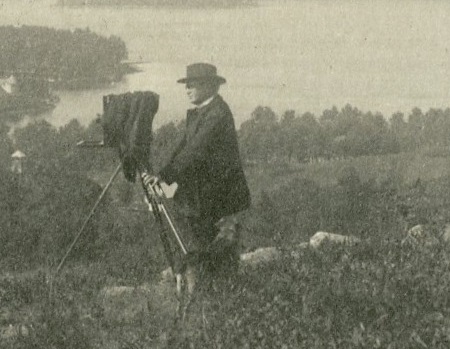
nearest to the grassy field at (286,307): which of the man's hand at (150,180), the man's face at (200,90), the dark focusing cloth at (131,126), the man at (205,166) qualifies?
the man at (205,166)

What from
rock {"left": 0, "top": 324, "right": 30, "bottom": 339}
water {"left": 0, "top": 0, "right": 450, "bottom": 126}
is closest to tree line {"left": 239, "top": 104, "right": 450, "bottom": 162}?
water {"left": 0, "top": 0, "right": 450, "bottom": 126}

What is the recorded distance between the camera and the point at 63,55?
40094 millimetres

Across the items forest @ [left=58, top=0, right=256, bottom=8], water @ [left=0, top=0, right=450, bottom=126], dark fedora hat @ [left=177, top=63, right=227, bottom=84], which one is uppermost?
forest @ [left=58, top=0, right=256, bottom=8]

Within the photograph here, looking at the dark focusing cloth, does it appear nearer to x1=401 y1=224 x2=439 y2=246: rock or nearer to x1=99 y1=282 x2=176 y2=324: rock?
x1=99 y1=282 x2=176 y2=324: rock

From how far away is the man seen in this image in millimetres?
4637

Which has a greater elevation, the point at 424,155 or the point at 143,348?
the point at 143,348

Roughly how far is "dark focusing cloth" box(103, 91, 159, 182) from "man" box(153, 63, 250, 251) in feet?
0.72

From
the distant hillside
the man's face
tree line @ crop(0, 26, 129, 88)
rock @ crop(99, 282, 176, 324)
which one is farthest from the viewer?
tree line @ crop(0, 26, 129, 88)

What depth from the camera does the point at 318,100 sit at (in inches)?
2478

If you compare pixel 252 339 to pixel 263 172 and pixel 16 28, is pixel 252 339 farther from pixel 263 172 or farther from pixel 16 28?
pixel 263 172

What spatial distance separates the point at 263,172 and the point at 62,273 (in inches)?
2082

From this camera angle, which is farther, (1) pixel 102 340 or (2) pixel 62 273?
(2) pixel 62 273

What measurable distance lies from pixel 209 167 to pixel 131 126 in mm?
620

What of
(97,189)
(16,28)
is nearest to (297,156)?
(16,28)
